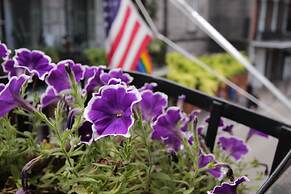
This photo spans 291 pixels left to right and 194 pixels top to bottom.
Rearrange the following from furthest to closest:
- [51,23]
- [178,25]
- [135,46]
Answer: [178,25]
[51,23]
[135,46]

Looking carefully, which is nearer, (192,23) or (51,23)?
(51,23)

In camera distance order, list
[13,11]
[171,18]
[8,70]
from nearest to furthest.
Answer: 1. [8,70]
2. [13,11]
3. [171,18]

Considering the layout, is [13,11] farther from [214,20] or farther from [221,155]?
[214,20]

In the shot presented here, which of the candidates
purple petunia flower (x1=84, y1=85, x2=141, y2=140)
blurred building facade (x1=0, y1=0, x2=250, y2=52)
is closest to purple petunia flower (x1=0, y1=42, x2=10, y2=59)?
purple petunia flower (x1=84, y1=85, x2=141, y2=140)

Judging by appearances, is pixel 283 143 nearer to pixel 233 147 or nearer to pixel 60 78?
pixel 233 147

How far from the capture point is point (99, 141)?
604 mm

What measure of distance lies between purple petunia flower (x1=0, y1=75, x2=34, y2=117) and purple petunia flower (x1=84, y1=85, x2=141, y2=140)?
114 millimetres

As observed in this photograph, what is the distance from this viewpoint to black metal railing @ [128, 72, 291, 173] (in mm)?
630

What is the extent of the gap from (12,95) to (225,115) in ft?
1.39

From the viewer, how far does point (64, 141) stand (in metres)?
0.54

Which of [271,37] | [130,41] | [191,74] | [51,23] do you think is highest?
[130,41]

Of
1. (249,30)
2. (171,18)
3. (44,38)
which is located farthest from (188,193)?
(249,30)

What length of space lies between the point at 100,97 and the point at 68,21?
5101 millimetres

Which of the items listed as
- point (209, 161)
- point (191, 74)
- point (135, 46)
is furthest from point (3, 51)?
point (191, 74)
